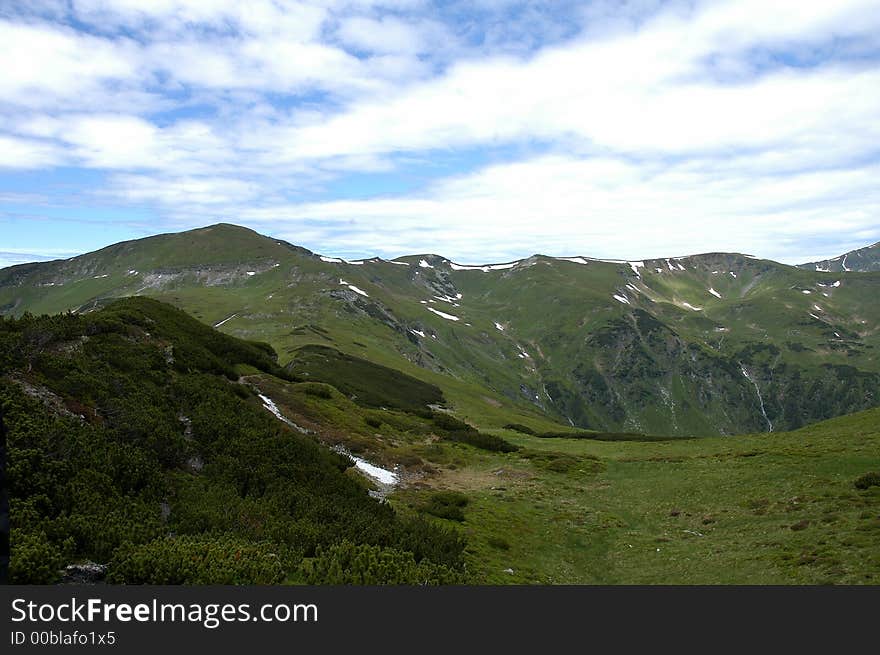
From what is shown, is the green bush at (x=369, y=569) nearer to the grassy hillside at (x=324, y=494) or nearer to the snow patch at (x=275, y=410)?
the grassy hillside at (x=324, y=494)

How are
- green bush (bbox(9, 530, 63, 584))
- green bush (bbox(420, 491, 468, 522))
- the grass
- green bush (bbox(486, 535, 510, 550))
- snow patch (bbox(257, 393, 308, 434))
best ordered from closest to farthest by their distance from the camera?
green bush (bbox(9, 530, 63, 584)) < the grass < green bush (bbox(486, 535, 510, 550)) < green bush (bbox(420, 491, 468, 522)) < snow patch (bbox(257, 393, 308, 434))

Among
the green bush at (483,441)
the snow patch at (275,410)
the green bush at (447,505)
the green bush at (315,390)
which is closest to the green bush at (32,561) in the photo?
the green bush at (447,505)

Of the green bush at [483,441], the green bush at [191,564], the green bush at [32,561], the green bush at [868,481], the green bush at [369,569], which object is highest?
the green bush at [32,561]

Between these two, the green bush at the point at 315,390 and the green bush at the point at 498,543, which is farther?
the green bush at the point at 315,390

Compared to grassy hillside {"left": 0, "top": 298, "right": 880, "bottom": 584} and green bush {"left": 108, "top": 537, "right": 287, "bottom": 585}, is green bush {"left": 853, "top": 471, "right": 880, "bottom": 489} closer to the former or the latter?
grassy hillside {"left": 0, "top": 298, "right": 880, "bottom": 584}

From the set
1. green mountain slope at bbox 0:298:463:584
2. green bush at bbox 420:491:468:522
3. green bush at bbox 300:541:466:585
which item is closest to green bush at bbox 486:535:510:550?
green bush at bbox 420:491:468:522

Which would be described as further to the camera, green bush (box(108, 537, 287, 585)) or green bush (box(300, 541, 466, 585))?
green bush (box(300, 541, 466, 585))

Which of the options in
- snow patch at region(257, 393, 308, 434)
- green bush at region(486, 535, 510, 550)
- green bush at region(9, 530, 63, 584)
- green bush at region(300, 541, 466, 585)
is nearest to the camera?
green bush at region(9, 530, 63, 584)

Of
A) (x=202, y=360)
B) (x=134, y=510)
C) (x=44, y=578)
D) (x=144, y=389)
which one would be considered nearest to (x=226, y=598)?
(x=44, y=578)

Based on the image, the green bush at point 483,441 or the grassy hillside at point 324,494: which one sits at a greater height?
the grassy hillside at point 324,494

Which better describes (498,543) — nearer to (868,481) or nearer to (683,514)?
(683,514)

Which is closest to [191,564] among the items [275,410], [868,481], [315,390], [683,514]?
[683,514]

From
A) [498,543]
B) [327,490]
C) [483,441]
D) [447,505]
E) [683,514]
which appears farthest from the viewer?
[483,441]

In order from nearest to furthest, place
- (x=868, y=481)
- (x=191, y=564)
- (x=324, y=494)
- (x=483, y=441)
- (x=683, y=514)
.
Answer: (x=191, y=564) < (x=324, y=494) < (x=868, y=481) < (x=683, y=514) < (x=483, y=441)
